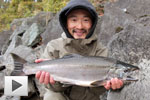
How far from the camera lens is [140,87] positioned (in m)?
2.70

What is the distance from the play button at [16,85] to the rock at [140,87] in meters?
2.00

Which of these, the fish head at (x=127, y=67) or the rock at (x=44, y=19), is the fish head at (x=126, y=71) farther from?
the rock at (x=44, y=19)

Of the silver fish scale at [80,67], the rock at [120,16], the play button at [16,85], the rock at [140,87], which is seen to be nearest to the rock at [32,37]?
the rock at [120,16]

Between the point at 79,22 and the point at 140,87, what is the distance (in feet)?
4.77

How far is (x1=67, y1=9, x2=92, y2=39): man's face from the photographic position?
10.3 ft

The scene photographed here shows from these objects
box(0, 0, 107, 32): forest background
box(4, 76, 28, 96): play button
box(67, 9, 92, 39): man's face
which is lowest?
box(4, 76, 28, 96): play button

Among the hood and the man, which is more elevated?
the hood

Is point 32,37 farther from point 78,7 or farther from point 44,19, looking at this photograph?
point 78,7

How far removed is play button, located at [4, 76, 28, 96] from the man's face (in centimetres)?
144

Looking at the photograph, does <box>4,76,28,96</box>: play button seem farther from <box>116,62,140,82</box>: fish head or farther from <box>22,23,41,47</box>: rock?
<box>22,23,41,47</box>: rock

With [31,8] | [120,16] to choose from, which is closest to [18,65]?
[120,16]

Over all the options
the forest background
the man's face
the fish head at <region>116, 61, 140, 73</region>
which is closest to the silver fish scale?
the fish head at <region>116, 61, 140, 73</region>

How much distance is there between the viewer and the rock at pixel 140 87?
103 inches

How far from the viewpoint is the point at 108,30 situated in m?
5.06
